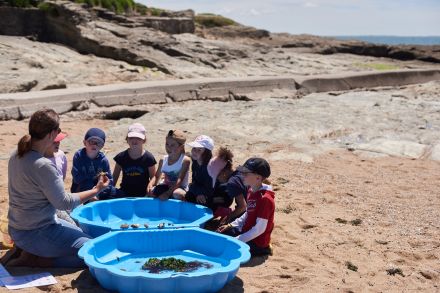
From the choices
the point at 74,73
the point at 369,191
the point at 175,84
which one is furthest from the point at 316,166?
the point at 74,73

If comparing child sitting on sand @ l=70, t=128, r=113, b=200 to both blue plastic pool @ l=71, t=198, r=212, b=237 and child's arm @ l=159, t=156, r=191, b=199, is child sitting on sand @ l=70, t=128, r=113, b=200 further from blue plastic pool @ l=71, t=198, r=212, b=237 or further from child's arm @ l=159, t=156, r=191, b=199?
child's arm @ l=159, t=156, r=191, b=199

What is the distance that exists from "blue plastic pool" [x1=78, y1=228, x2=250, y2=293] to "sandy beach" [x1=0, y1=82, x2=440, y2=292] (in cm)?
20

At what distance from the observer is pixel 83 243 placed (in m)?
4.17

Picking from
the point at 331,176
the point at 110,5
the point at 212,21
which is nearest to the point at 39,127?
the point at 331,176

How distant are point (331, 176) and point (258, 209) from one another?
2.77 metres

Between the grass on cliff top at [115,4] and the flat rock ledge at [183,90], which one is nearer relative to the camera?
the flat rock ledge at [183,90]

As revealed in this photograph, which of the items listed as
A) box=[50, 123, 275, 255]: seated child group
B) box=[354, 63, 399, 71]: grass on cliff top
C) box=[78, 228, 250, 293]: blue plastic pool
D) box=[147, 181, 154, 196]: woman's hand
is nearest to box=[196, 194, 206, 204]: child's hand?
box=[50, 123, 275, 255]: seated child group

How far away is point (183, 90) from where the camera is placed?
11617 millimetres

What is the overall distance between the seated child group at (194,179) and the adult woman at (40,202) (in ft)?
2.14

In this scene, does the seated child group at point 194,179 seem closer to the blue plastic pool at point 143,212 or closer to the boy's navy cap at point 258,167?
the boy's navy cap at point 258,167

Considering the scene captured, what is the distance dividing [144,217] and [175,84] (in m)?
6.52

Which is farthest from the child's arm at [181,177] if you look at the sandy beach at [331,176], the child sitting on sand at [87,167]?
A: the sandy beach at [331,176]

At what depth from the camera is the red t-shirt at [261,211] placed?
14.6ft

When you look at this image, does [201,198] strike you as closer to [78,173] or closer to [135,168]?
[135,168]
